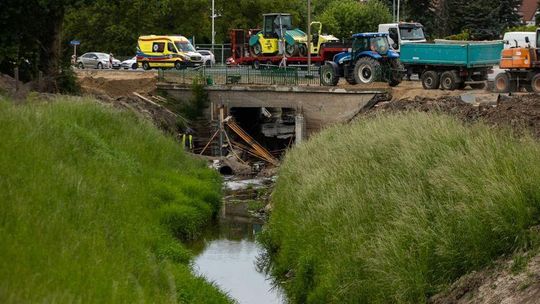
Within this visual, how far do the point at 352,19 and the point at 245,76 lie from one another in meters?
36.9

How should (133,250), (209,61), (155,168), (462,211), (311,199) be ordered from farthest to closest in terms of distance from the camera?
(209,61) < (155,168) < (311,199) < (133,250) < (462,211)

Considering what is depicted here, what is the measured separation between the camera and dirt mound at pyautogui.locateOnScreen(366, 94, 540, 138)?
24078 mm

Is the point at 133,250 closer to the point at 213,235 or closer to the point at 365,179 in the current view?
the point at 365,179

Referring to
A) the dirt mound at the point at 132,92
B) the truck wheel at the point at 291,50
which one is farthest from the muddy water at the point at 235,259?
the truck wheel at the point at 291,50

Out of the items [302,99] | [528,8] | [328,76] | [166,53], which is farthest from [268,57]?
[528,8]

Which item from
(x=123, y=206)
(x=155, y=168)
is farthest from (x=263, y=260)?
(x=155, y=168)

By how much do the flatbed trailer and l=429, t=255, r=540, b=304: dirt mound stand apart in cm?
3904

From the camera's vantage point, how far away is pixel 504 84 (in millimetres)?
38531

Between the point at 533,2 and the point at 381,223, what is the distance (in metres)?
106

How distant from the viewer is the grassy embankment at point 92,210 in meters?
10.5

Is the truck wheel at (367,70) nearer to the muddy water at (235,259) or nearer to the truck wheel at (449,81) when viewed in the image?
the truck wheel at (449,81)

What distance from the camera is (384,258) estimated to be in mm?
13500

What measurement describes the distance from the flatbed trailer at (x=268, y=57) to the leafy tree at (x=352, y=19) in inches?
938

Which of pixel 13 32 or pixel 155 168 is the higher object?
pixel 13 32
